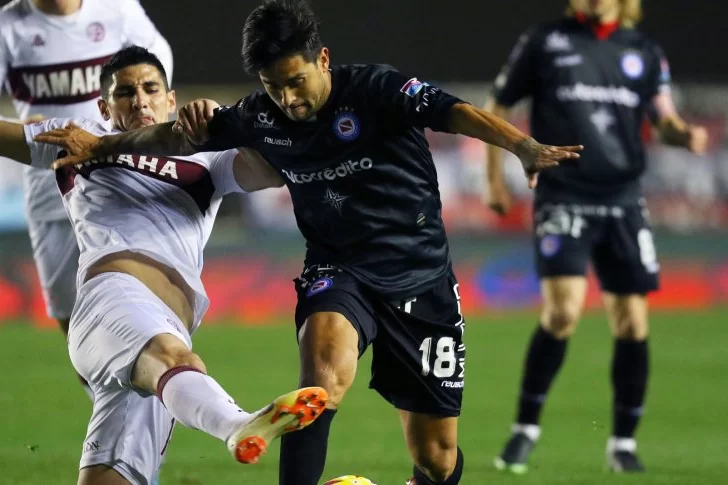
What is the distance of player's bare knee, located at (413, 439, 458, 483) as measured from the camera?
16.1 ft

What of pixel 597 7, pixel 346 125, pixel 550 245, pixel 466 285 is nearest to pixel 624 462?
pixel 550 245

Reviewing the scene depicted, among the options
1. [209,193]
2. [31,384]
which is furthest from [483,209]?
[209,193]

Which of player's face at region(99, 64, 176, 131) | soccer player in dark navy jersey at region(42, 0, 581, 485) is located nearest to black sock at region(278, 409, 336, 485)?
soccer player in dark navy jersey at region(42, 0, 581, 485)

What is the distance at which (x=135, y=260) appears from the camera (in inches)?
184

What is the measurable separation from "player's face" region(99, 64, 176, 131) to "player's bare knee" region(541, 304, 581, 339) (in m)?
2.60

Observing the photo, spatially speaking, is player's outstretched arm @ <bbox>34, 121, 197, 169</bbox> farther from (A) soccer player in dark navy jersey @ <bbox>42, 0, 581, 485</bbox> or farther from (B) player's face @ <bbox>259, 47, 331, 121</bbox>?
(B) player's face @ <bbox>259, 47, 331, 121</bbox>

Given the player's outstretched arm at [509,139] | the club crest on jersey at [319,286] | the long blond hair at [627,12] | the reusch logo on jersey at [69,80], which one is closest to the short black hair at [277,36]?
the player's outstretched arm at [509,139]

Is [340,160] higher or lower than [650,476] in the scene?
higher

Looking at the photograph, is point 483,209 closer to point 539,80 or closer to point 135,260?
point 539,80

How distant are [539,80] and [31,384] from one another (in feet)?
15.6

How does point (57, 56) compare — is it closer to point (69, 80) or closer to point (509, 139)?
point (69, 80)

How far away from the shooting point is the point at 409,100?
445 centimetres

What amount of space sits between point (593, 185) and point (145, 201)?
2931 mm

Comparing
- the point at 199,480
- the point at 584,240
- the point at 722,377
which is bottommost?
the point at 722,377
